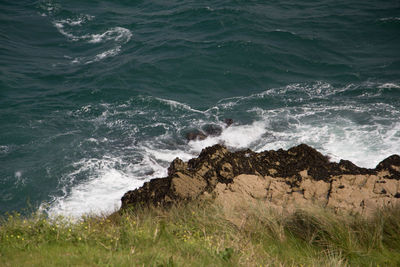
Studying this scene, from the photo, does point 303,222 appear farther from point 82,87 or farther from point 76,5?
point 76,5

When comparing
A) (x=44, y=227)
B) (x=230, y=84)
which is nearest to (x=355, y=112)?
(x=230, y=84)

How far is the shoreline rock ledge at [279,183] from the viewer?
902cm

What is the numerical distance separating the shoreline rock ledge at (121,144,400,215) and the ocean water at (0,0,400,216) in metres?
3.15

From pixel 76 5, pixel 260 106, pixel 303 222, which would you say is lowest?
pixel 260 106

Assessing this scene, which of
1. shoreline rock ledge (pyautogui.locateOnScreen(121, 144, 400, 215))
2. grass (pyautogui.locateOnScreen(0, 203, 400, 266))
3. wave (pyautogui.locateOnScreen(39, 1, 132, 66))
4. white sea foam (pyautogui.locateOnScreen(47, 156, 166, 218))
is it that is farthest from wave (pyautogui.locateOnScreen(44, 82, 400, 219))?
grass (pyautogui.locateOnScreen(0, 203, 400, 266))

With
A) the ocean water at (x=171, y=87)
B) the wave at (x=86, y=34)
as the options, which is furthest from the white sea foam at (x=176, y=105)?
the wave at (x=86, y=34)

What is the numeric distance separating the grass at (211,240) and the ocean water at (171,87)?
172 inches

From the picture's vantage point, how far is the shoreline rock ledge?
29.6ft

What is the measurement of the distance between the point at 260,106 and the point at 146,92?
585cm

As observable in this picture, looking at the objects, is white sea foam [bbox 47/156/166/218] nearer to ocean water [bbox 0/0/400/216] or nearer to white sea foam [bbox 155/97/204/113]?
ocean water [bbox 0/0/400/216]

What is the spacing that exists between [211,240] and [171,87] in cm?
1514

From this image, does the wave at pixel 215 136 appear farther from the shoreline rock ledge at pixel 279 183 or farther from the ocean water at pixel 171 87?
the shoreline rock ledge at pixel 279 183

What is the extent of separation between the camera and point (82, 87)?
21375 mm

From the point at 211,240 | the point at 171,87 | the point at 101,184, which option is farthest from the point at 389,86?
the point at 211,240
